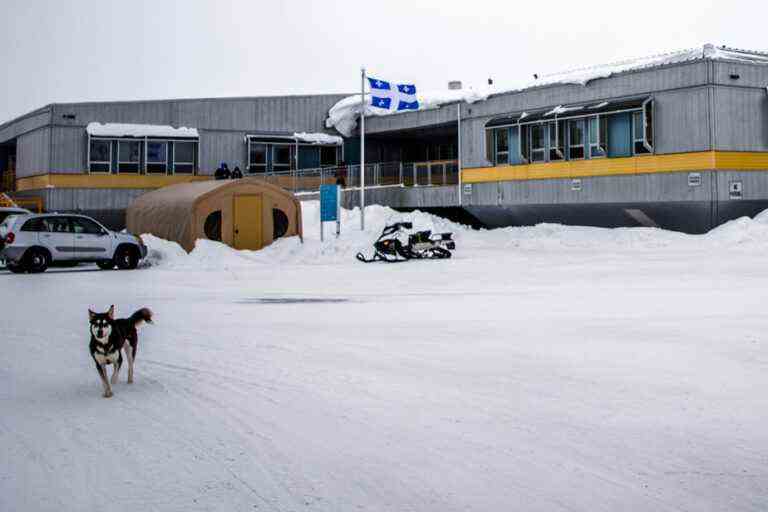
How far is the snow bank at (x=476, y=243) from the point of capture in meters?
26.1

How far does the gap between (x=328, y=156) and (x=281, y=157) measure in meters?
2.60

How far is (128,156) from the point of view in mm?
41094

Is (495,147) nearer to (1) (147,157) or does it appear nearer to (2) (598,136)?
(2) (598,136)

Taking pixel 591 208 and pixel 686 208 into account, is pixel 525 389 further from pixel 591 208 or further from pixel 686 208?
pixel 591 208

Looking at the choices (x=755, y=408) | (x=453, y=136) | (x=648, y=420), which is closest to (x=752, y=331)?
(x=755, y=408)

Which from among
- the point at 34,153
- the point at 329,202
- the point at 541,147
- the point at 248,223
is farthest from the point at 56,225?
the point at 34,153

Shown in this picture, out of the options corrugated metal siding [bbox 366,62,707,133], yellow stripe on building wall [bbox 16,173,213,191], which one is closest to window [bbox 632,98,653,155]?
corrugated metal siding [bbox 366,62,707,133]

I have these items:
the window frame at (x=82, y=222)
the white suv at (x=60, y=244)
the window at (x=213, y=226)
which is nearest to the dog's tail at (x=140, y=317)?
the white suv at (x=60, y=244)

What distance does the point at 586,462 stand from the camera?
5.30 m

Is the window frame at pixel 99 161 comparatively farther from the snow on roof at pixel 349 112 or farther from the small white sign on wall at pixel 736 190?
the small white sign on wall at pixel 736 190

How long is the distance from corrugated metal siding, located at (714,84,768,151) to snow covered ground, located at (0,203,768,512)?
14439 mm

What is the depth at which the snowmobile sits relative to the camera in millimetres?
25500

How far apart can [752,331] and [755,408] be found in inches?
165

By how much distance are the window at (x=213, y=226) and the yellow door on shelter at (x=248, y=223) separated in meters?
0.60
